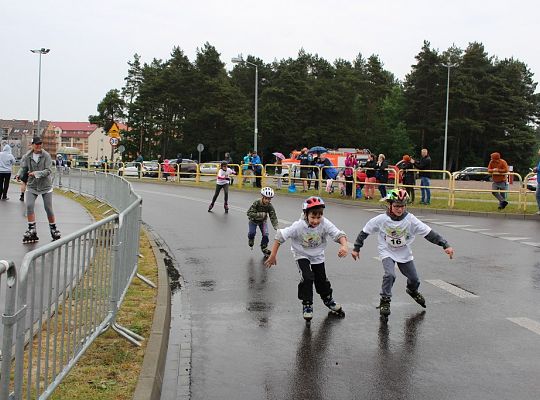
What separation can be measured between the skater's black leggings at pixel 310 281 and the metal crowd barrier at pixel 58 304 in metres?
1.80

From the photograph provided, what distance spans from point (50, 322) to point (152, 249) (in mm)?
7208

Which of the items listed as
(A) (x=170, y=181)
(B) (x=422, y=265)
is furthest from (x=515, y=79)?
(B) (x=422, y=265)

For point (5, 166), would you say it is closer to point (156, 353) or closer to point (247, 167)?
point (247, 167)

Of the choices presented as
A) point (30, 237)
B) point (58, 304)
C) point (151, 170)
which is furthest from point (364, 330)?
point (151, 170)

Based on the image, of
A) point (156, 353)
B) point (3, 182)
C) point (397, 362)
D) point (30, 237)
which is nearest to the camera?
point (156, 353)

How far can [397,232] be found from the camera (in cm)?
716

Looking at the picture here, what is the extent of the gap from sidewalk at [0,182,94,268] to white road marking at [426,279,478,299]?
5.40 meters

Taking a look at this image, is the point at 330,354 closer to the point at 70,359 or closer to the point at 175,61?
the point at 70,359

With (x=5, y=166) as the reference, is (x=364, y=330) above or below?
below

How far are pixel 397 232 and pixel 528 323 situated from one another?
1616mm

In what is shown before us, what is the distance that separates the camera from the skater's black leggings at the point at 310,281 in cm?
681

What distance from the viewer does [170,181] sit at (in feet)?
127

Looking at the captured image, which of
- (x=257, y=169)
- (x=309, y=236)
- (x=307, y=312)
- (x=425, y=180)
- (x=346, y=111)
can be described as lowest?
(x=307, y=312)

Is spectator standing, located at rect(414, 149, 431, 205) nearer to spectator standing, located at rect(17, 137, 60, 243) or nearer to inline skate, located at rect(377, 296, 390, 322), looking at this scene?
spectator standing, located at rect(17, 137, 60, 243)
